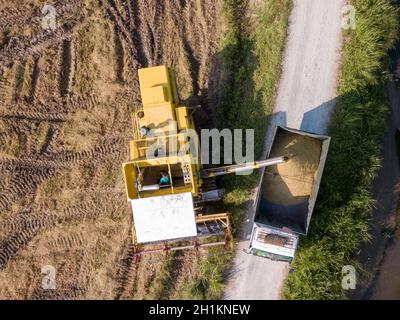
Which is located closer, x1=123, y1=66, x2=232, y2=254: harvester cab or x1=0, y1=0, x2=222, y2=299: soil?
x1=123, y1=66, x2=232, y2=254: harvester cab

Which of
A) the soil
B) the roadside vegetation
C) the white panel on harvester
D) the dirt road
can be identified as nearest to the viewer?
the white panel on harvester

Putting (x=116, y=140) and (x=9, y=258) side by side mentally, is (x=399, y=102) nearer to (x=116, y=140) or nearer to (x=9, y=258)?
(x=116, y=140)

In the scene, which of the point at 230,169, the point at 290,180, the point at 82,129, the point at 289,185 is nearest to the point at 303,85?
the point at 290,180

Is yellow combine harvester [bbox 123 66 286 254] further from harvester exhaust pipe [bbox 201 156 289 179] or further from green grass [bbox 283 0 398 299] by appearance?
green grass [bbox 283 0 398 299]

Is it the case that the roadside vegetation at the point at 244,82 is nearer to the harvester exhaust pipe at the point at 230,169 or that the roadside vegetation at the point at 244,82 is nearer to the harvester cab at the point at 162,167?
the harvester exhaust pipe at the point at 230,169

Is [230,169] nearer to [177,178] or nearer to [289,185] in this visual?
[177,178]

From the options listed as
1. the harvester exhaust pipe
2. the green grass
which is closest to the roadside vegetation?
the harvester exhaust pipe
